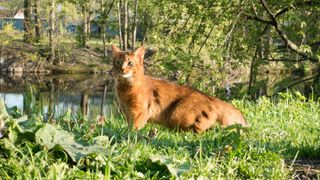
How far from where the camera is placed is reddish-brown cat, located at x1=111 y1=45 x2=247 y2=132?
7.59 meters

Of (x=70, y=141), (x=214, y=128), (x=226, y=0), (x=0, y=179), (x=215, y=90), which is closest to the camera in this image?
(x=0, y=179)

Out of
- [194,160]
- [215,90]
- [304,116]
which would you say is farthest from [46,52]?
[194,160]

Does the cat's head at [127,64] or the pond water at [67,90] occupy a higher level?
the cat's head at [127,64]

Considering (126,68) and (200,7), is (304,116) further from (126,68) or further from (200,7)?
(200,7)

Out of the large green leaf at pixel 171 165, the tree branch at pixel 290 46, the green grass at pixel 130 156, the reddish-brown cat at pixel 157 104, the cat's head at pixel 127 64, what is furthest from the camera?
the tree branch at pixel 290 46

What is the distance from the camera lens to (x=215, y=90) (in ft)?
44.2

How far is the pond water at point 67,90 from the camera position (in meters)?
25.5

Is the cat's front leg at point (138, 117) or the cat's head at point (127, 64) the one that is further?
the cat's front leg at point (138, 117)

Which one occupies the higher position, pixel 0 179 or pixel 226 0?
pixel 226 0

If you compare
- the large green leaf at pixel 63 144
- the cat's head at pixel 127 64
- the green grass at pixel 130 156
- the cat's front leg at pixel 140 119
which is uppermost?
the cat's head at pixel 127 64

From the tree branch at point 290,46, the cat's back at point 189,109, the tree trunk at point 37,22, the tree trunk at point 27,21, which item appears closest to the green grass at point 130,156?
the cat's back at point 189,109

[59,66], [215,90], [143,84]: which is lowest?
[59,66]

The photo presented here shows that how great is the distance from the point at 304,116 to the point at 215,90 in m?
4.96

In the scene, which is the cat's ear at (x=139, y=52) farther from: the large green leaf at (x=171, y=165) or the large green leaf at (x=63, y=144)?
the large green leaf at (x=171, y=165)
